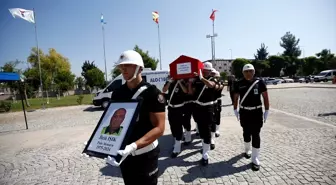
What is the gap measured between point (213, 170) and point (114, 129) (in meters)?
3.04

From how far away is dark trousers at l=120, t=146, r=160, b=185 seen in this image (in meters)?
2.37

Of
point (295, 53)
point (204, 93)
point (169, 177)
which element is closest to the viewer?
point (169, 177)

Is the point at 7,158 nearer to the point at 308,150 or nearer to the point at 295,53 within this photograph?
the point at 308,150

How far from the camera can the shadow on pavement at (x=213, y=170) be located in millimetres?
4258

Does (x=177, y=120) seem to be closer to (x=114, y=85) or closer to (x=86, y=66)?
(x=114, y=85)

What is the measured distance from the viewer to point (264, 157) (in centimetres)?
509

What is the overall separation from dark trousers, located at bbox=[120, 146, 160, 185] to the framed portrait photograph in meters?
0.39

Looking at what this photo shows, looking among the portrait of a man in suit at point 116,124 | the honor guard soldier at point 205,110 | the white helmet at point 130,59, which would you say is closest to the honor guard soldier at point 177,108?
the honor guard soldier at point 205,110

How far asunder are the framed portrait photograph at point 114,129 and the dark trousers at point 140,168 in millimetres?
386

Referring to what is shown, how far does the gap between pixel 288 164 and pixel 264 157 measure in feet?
1.93

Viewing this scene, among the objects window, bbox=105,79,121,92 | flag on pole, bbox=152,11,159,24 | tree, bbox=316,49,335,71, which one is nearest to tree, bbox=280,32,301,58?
tree, bbox=316,49,335,71

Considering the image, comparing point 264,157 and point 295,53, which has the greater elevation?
point 295,53

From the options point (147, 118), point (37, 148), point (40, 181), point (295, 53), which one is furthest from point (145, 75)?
point (295, 53)

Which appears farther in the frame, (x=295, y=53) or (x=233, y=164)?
(x=295, y=53)
